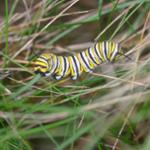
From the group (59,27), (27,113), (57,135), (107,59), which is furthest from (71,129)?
(59,27)

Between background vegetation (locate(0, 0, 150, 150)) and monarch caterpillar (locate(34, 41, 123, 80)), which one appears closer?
background vegetation (locate(0, 0, 150, 150))

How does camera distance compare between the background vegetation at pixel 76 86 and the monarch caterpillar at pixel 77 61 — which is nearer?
the background vegetation at pixel 76 86

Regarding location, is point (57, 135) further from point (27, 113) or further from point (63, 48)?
point (63, 48)
